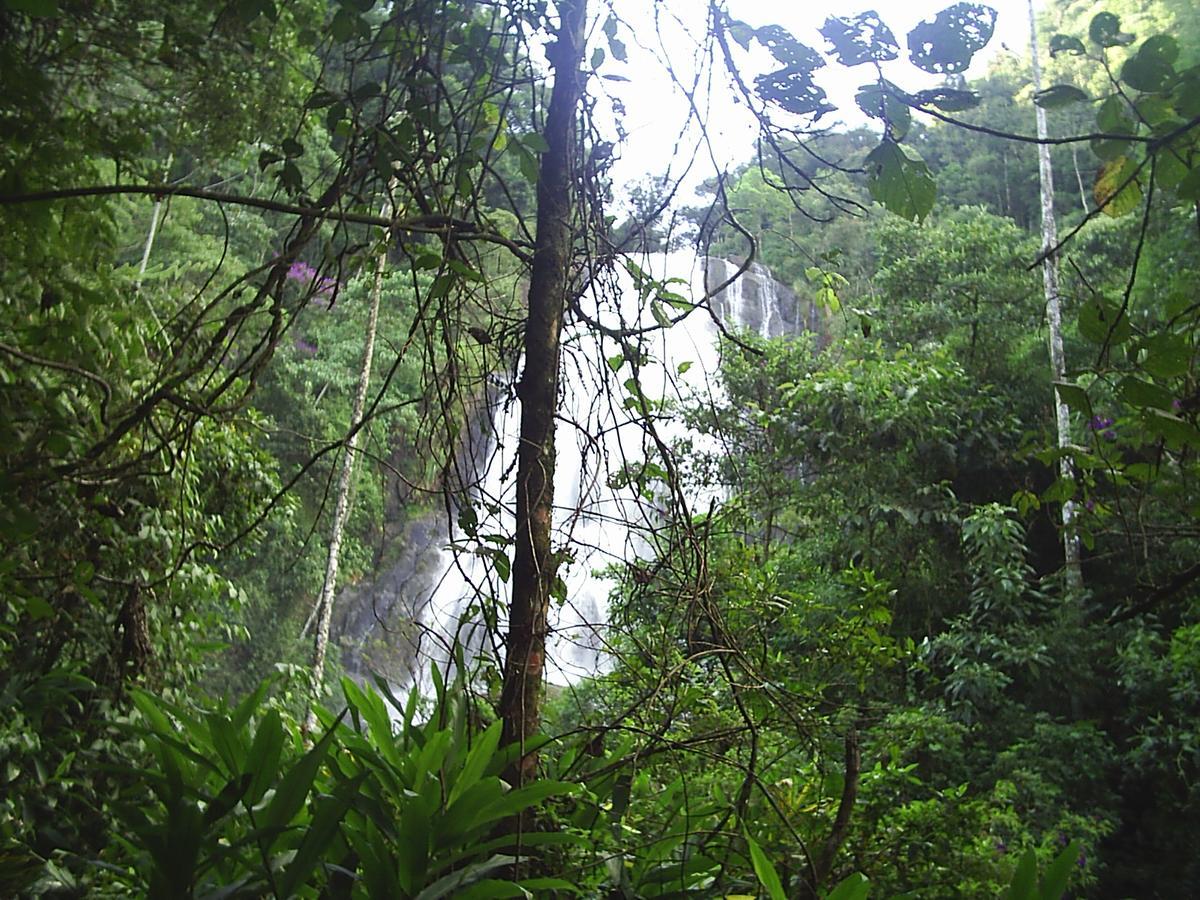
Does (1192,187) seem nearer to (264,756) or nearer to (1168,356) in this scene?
(1168,356)

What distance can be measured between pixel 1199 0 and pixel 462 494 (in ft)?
25.4

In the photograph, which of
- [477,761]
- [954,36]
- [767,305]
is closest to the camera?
[954,36]

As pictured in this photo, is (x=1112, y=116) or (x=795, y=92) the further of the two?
(x=795, y=92)

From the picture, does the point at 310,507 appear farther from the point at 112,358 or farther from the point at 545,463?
the point at 545,463

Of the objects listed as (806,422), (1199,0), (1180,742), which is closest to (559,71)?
(806,422)

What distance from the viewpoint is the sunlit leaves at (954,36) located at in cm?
76

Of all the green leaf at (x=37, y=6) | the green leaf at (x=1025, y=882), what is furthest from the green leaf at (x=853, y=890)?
the green leaf at (x=37, y=6)

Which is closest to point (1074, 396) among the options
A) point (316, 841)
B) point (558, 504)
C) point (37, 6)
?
point (316, 841)

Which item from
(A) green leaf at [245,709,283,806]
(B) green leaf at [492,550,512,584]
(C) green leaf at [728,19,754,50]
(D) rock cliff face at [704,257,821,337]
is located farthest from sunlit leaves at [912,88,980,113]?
(D) rock cliff face at [704,257,821,337]

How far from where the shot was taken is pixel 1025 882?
3.84 ft

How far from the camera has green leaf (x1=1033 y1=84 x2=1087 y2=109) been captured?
0.78 m

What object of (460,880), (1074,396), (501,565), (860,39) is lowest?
(460,880)

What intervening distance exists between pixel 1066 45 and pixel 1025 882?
978 millimetres

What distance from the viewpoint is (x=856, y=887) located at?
1128 millimetres
